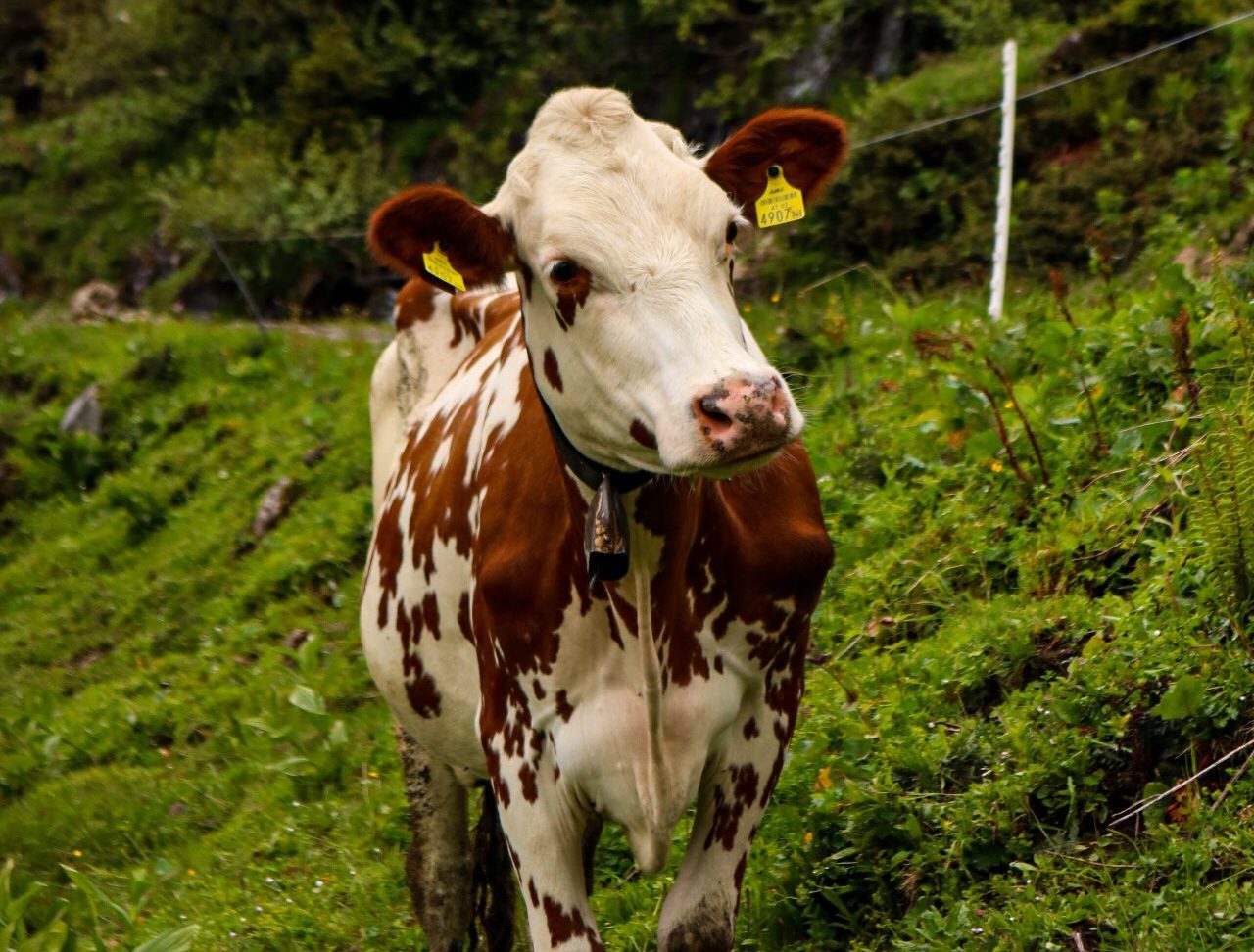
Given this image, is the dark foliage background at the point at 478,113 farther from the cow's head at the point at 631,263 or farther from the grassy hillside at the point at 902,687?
the cow's head at the point at 631,263

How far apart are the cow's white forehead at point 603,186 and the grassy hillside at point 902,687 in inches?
66.0

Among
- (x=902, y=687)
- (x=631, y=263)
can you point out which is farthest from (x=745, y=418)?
(x=902, y=687)

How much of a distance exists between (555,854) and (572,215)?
1594 millimetres

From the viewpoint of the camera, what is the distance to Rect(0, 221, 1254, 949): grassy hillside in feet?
14.3

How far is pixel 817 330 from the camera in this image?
29.3 ft

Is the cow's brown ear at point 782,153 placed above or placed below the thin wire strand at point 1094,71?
above

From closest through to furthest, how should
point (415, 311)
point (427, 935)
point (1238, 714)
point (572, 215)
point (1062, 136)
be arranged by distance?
1. point (572, 215)
2. point (1238, 714)
3. point (427, 935)
4. point (415, 311)
5. point (1062, 136)

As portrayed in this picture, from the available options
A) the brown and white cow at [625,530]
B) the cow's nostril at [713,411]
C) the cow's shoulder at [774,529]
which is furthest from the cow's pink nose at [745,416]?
the cow's shoulder at [774,529]

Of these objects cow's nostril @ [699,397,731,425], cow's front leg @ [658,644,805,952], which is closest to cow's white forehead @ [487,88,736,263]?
cow's nostril @ [699,397,731,425]

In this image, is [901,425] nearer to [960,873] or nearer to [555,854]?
[960,873]

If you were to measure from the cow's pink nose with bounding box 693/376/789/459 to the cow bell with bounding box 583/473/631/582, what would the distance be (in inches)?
22.3

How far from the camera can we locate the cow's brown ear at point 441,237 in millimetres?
3963

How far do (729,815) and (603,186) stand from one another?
63.0 inches

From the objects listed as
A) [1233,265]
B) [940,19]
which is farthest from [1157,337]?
[940,19]
